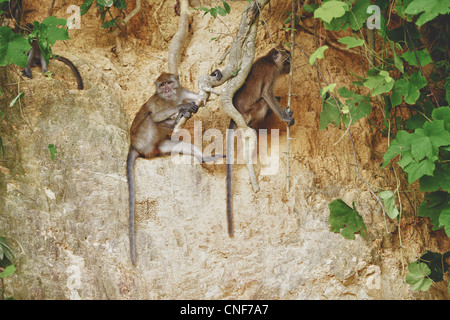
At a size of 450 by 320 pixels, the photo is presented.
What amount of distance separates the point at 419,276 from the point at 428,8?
1.46 m

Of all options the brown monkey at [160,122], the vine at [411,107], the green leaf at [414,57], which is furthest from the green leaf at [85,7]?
the green leaf at [414,57]

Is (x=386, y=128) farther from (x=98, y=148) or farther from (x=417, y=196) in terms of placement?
(x=98, y=148)

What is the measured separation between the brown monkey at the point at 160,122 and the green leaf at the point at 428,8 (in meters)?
1.42

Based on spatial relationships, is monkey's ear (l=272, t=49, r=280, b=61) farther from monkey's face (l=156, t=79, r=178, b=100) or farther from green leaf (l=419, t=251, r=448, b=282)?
green leaf (l=419, t=251, r=448, b=282)

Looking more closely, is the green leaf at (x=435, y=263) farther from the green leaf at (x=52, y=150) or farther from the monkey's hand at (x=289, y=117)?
the green leaf at (x=52, y=150)

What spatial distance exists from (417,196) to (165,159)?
5.79ft

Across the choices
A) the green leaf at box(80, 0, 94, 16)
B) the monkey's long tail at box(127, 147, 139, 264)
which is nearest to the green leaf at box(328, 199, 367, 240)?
the monkey's long tail at box(127, 147, 139, 264)

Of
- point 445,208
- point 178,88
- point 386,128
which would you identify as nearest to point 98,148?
point 178,88

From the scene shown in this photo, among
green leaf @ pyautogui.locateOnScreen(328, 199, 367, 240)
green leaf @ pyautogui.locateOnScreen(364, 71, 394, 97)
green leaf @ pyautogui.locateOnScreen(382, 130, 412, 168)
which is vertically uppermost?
green leaf @ pyautogui.locateOnScreen(364, 71, 394, 97)

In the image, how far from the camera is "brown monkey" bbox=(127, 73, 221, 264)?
3141mm

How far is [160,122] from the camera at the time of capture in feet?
10.5

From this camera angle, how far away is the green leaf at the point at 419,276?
2.66 m

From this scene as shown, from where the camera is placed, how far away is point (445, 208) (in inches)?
99.8

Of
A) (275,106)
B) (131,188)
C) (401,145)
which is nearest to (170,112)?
(131,188)
